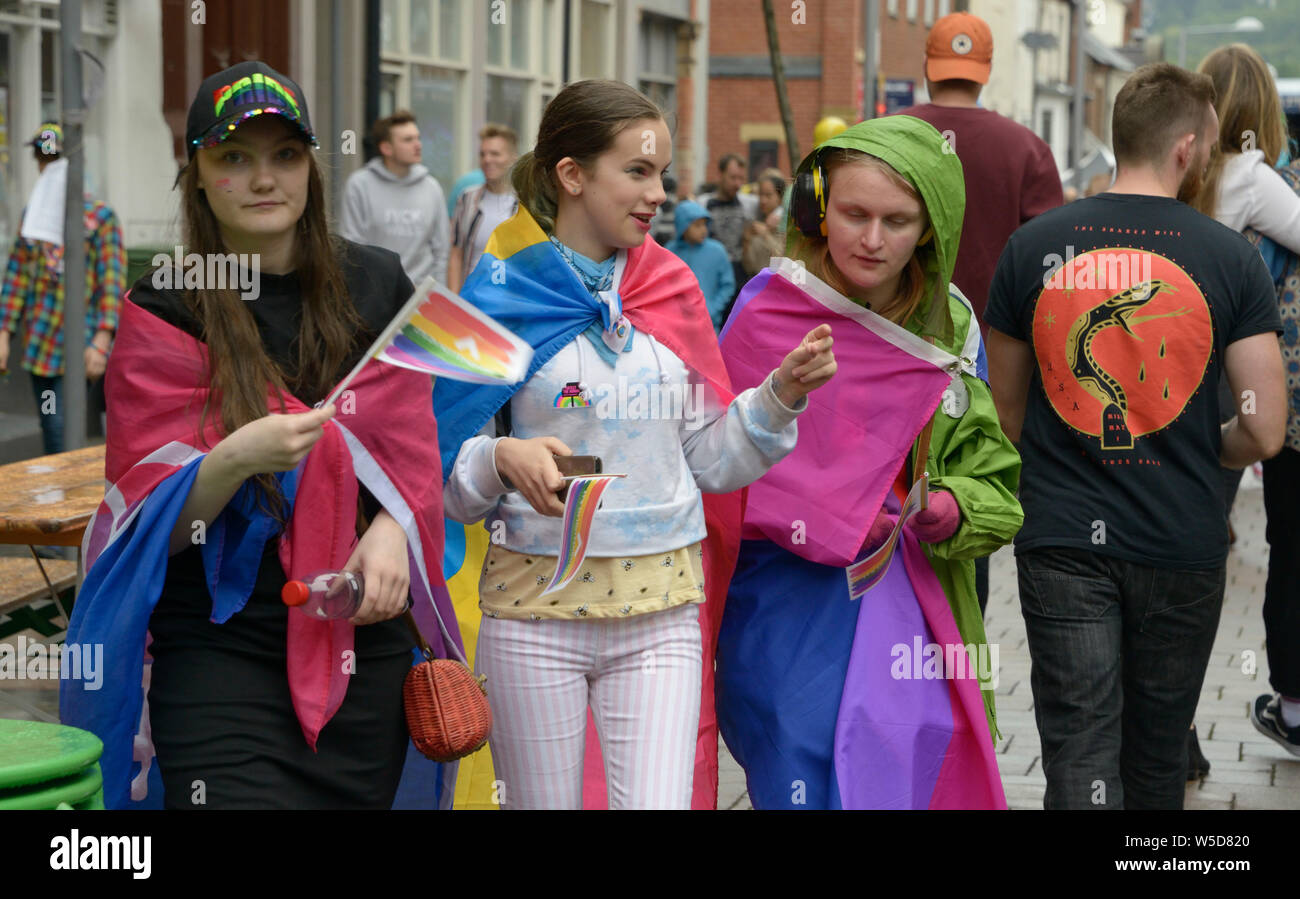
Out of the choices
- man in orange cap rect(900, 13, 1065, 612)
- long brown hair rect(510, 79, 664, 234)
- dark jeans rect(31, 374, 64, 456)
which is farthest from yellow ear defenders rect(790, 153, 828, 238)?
dark jeans rect(31, 374, 64, 456)

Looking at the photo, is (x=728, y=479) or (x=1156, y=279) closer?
(x=728, y=479)

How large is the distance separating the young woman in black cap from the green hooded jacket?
125 centimetres

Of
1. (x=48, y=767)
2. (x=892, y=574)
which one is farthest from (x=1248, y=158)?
(x=48, y=767)

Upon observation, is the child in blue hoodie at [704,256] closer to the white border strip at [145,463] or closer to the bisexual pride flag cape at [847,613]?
the bisexual pride flag cape at [847,613]

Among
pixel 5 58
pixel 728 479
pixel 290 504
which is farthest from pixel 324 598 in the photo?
pixel 5 58

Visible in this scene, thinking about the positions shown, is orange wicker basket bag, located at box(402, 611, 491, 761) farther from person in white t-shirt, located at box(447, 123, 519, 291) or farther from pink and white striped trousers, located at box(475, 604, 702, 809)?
person in white t-shirt, located at box(447, 123, 519, 291)

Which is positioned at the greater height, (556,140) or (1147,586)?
(556,140)

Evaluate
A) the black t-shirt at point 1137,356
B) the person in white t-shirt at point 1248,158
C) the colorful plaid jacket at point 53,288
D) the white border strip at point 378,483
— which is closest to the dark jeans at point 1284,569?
the person in white t-shirt at point 1248,158

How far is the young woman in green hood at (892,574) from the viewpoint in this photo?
390cm

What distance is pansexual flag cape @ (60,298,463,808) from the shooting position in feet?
10.2

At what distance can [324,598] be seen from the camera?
Result: 122 inches

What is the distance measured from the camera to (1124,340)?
4191mm
